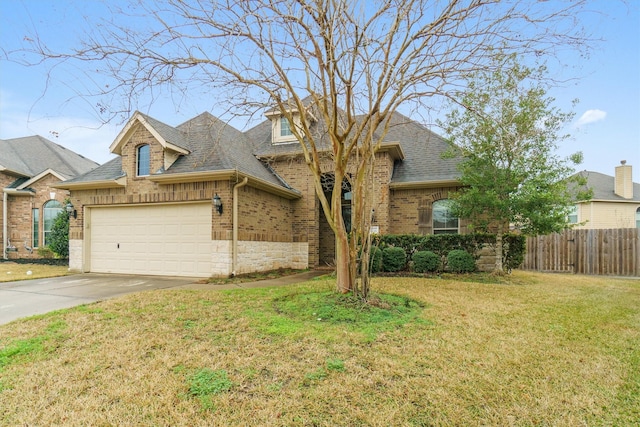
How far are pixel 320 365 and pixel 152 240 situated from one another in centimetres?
919

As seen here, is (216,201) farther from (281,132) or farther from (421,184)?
(421,184)

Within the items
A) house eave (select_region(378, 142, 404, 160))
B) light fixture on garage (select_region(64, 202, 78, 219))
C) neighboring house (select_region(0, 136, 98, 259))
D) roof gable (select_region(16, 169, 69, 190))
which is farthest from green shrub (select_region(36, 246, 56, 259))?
house eave (select_region(378, 142, 404, 160))

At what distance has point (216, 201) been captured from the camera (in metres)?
9.50

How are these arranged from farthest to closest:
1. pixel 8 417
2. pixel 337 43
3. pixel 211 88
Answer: pixel 211 88, pixel 337 43, pixel 8 417

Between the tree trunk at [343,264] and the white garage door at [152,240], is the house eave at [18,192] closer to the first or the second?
the white garage door at [152,240]

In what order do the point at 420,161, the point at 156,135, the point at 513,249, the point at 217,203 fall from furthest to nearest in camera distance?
the point at 420,161
the point at 513,249
the point at 156,135
the point at 217,203

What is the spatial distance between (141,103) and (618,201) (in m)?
27.0

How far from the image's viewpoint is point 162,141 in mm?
10180

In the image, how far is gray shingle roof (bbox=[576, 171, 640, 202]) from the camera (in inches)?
829

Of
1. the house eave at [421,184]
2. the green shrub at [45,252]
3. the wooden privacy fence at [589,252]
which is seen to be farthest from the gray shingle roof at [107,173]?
the wooden privacy fence at [589,252]

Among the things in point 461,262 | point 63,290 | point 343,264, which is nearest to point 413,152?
point 461,262

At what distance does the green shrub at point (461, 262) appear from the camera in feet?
33.1

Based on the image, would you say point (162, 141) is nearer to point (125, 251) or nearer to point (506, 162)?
point (125, 251)

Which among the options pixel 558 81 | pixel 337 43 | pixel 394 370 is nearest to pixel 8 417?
pixel 394 370
